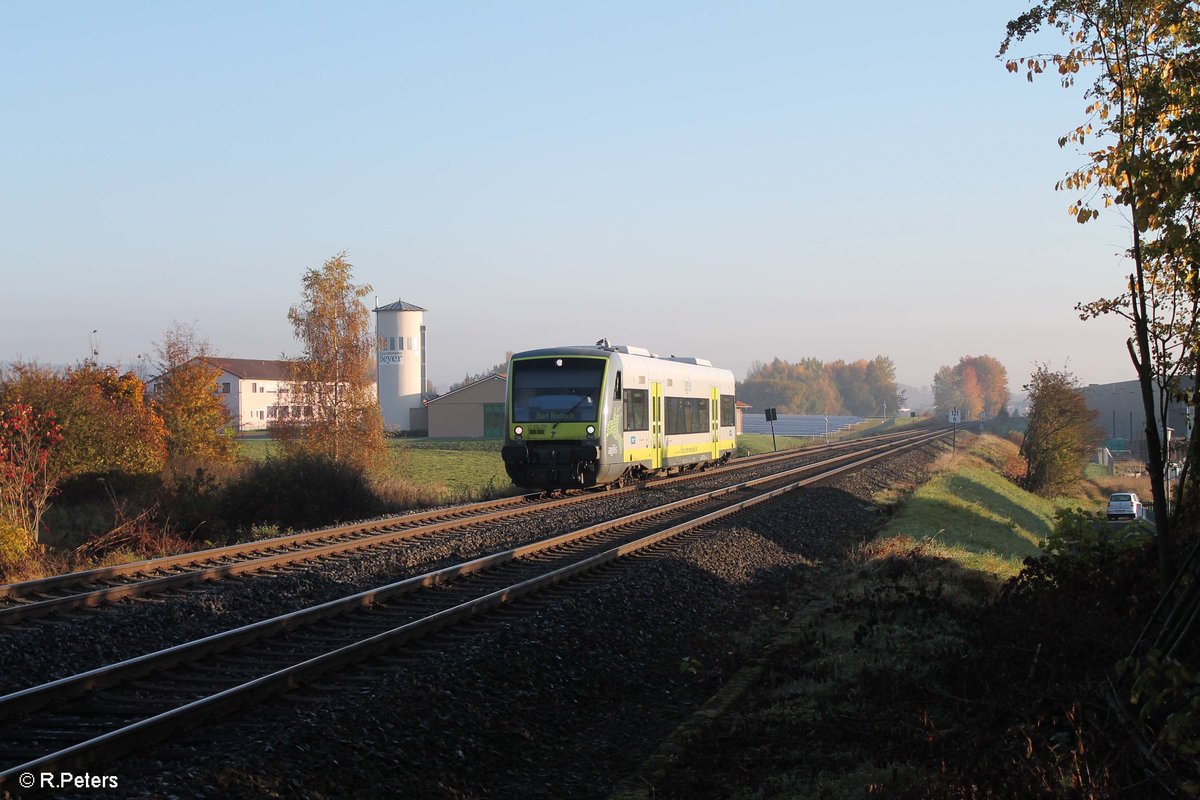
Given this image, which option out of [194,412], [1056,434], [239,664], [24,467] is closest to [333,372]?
[194,412]

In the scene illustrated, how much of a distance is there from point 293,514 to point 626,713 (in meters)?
13.5

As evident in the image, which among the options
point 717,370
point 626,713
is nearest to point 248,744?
point 626,713

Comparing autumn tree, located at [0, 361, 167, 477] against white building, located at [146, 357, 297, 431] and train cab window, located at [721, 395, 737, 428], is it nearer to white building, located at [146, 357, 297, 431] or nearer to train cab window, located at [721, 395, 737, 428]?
train cab window, located at [721, 395, 737, 428]

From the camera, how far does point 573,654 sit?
882cm

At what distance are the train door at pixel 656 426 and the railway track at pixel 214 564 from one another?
6.84m

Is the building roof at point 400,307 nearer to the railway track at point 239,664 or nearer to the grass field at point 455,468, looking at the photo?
the grass field at point 455,468

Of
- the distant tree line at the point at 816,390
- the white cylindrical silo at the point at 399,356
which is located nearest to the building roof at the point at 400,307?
the white cylindrical silo at the point at 399,356

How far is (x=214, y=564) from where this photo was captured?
12797 millimetres

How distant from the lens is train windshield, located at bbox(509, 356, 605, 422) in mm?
22677

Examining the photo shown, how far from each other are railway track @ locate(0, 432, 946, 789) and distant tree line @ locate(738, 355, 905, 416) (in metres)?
159

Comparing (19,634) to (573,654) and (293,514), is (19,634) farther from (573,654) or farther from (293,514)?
(293,514)

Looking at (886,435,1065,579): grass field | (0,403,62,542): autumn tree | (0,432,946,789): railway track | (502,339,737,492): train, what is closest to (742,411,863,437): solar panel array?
(886,435,1065,579): grass field

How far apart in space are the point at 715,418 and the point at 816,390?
153m

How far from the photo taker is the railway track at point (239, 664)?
614 cm
